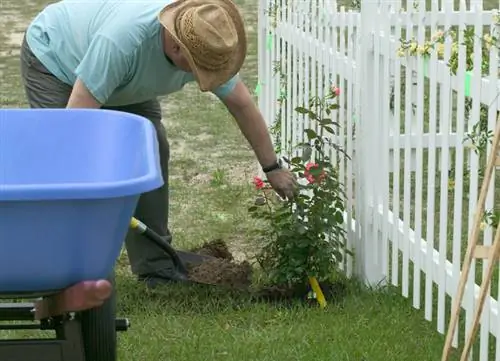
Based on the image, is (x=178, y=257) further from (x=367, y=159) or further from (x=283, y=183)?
(x=367, y=159)

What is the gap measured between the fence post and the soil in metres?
0.16

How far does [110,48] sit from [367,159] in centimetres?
142

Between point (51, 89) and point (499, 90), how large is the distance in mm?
2039

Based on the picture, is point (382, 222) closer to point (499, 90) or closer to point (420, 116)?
point (420, 116)

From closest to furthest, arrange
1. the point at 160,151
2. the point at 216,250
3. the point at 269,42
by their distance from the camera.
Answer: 1. the point at 160,151
2. the point at 216,250
3. the point at 269,42

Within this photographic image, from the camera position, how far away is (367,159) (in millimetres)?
5137

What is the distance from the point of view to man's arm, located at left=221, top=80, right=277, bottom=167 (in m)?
4.74

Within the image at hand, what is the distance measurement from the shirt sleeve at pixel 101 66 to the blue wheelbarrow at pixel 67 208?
60 centimetres

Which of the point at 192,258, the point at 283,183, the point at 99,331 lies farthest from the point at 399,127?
the point at 99,331

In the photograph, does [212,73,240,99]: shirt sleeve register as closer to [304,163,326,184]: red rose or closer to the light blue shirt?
the light blue shirt

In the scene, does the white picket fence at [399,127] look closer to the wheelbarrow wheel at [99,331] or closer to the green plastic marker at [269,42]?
the green plastic marker at [269,42]

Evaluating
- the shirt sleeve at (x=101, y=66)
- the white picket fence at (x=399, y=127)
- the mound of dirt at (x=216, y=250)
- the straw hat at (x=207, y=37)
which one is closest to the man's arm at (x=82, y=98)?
the shirt sleeve at (x=101, y=66)

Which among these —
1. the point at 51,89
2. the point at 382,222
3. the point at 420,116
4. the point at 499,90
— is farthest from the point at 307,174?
the point at 499,90

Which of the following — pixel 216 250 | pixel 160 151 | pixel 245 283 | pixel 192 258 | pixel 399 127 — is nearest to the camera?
pixel 399 127
